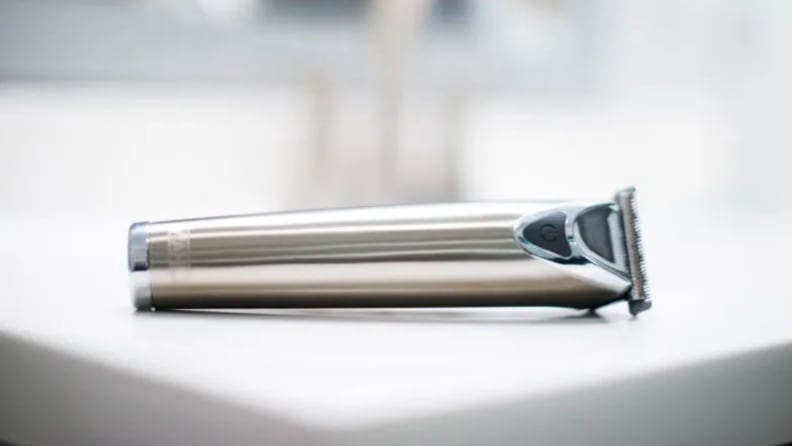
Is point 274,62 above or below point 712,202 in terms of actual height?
above

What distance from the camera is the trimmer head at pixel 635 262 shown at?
33 centimetres

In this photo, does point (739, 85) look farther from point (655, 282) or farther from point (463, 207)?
point (463, 207)

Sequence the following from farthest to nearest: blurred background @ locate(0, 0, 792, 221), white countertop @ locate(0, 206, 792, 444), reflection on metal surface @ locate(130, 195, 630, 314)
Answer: blurred background @ locate(0, 0, 792, 221) < reflection on metal surface @ locate(130, 195, 630, 314) < white countertop @ locate(0, 206, 792, 444)

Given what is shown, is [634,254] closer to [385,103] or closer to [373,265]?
[373,265]

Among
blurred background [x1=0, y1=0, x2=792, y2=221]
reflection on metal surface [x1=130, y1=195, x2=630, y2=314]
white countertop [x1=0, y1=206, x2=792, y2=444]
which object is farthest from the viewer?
blurred background [x1=0, y1=0, x2=792, y2=221]

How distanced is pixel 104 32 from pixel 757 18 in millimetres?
654

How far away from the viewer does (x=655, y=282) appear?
1.40 ft

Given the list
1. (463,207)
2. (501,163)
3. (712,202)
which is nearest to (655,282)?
(463,207)

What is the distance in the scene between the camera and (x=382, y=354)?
26 cm

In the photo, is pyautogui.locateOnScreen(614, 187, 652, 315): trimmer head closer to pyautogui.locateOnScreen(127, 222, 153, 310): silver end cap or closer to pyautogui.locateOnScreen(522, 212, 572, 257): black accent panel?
pyautogui.locateOnScreen(522, 212, 572, 257): black accent panel

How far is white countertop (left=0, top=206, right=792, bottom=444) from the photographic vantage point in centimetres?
21

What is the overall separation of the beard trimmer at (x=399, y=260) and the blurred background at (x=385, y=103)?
251mm

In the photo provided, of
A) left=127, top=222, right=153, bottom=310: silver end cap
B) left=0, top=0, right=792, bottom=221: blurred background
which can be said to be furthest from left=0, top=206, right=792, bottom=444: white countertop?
left=0, top=0, right=792, bottom=221: blurred background

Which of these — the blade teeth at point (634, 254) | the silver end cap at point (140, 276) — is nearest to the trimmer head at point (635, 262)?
A: the blade teeth at point (634, 254)
